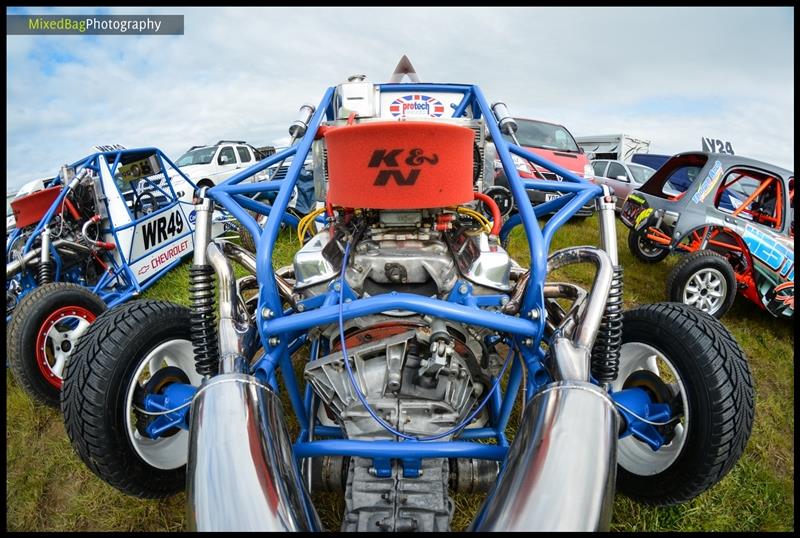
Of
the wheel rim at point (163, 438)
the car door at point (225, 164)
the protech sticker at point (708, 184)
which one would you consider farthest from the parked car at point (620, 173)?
the wheel rim at point (163, 438)

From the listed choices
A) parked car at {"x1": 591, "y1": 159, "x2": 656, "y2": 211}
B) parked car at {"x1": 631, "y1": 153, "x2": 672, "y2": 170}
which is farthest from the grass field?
parked car at {"x1": 631, "y1": 153, "x2": 672, "y2": 170}

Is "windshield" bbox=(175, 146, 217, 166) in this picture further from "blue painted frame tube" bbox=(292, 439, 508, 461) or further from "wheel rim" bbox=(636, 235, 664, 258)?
"blue painted frame tube" bbox=(292, 439, 508, 461)

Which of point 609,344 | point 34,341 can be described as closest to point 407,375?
point 609,344

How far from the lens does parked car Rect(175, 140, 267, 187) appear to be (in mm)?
10258

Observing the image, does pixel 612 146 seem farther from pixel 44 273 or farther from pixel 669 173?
pixel 44 273

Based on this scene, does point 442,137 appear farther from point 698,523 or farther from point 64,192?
point 64,192

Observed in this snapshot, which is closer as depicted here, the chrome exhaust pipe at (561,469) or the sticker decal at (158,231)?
the chrome exhaust pipe at (561,469)

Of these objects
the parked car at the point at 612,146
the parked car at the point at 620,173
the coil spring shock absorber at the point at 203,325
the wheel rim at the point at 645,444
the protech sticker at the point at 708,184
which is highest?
the parked car at the point at 612,146

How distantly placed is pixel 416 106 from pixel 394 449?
2.32 m

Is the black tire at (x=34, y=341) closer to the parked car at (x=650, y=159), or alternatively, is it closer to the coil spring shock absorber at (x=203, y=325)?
the coil spring shock absorber at (x=203, y=325)

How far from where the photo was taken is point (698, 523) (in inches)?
78.0

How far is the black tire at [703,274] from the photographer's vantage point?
4.04 meters

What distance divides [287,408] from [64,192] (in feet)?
10.0

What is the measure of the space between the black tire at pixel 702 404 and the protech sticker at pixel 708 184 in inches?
139
